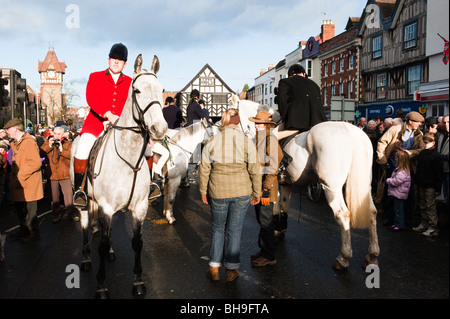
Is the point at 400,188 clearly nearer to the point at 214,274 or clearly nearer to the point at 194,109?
the point at 214,274

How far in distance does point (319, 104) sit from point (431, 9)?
2096 cm

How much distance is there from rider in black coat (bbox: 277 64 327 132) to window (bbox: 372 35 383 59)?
90.2 feet

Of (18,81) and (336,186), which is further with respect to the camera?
(18,81)

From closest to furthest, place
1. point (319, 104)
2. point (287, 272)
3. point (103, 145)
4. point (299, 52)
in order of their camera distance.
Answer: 1. point (103, 145)
2. point (287, 272)
3. point (319, 104)
4. point (299, 52)

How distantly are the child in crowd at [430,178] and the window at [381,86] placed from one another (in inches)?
980

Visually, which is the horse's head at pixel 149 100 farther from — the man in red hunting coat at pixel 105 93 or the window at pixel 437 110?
the window at pixel 437 110

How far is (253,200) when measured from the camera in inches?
193

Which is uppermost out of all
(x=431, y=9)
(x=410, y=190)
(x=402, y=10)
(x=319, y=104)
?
(x=402, y=10)

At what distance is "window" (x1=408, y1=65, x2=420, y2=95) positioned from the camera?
25.3 meters

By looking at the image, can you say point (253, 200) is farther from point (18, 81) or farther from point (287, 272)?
point (18, 81)

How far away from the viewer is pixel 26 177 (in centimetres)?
663

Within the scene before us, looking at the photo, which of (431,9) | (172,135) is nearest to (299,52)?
(431,9)

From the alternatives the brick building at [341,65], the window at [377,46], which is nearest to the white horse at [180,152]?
the window at [377,46]

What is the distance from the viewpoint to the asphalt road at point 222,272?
438cm
